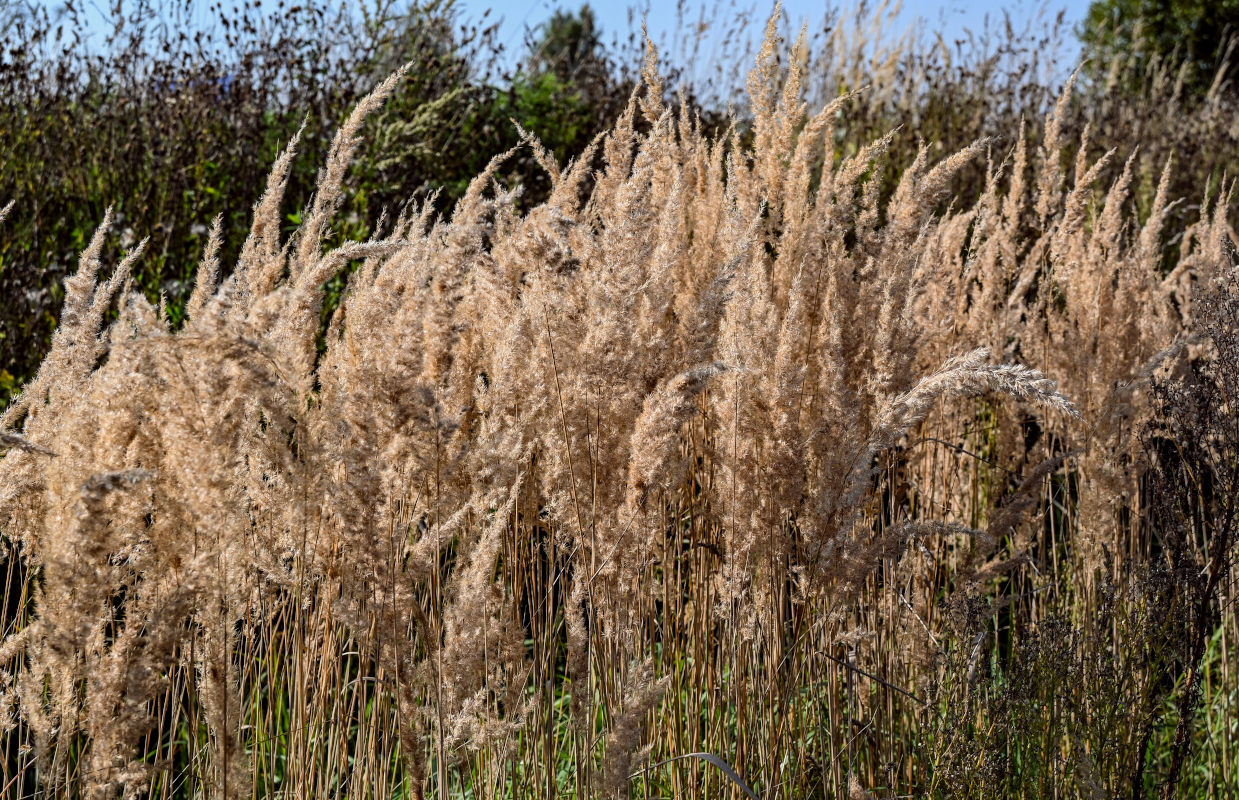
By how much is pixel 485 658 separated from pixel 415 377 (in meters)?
0.59

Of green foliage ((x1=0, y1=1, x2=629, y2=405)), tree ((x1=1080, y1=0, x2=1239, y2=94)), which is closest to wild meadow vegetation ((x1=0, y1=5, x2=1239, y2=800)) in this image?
green foliage ((x1=0, y1=1, x2=629, y2=405))

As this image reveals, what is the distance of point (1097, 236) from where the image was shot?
10.9 feet

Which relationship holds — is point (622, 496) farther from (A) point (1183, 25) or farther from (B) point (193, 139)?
(A) point (1183, 25)

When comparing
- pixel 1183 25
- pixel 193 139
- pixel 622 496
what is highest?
pixel 1183 25

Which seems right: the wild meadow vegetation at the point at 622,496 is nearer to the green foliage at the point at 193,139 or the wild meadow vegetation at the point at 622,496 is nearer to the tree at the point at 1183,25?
the green foliage at the point at 193,139

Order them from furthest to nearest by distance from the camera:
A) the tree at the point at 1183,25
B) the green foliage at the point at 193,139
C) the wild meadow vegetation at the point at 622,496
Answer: the tree at the point at 1183,25, the green foliage at the point at 193,139, the wild meadow vegetation at the point at 622,496

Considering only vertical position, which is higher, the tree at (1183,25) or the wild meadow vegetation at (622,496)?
the tree at (1183,25)

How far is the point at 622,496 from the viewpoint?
5.86 feet

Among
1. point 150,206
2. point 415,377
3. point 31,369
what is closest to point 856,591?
point 415,377

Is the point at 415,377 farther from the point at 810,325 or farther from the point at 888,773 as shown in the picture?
the point at 888,773

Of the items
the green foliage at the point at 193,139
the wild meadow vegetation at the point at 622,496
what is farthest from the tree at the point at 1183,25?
the wild meadow vegetation at the point at 622,496

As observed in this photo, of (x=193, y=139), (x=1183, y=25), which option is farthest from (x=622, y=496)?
(x=1183, y=25)

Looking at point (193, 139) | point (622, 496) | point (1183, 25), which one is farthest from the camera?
point (1183, 25)

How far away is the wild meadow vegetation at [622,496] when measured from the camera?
1514 mm
